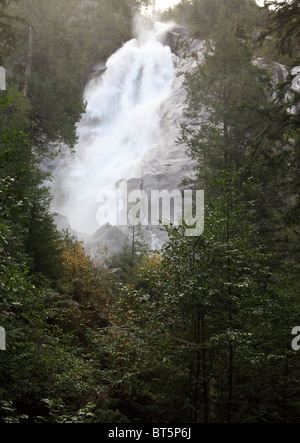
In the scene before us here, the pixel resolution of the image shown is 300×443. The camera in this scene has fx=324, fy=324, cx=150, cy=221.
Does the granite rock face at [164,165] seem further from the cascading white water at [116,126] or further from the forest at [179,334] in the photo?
the forest at [179,334]

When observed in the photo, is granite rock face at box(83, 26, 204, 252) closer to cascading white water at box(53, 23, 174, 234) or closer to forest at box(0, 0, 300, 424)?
cascading white water at box(53, 23, 174, 234)

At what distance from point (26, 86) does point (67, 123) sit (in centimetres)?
285

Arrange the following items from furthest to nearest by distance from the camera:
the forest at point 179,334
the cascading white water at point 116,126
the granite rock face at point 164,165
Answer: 1. the cascading white water at point 116,126
2. the granite rock face at point 164,165
3. the forest at point 179,334

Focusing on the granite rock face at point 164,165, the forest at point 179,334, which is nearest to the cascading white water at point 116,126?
the granite rock face at point 164,165

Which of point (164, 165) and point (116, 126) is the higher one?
point (116, 126)

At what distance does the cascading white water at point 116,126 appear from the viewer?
30266mm

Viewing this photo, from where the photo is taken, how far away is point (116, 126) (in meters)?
34.4

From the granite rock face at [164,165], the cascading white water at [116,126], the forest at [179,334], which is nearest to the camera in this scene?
the forest at [179,334]

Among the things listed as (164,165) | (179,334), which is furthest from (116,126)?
(179,334)

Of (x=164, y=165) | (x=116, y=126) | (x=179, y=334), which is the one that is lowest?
(x=179, y=334)

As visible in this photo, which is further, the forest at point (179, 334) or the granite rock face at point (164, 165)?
the granite rock face at point (164, 165)

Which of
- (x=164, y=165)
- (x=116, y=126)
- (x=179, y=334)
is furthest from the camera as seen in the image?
(x=116, y=126)

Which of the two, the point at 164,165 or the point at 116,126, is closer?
the point at 164,165

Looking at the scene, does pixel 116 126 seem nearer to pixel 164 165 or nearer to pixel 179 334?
pixel 164 165
